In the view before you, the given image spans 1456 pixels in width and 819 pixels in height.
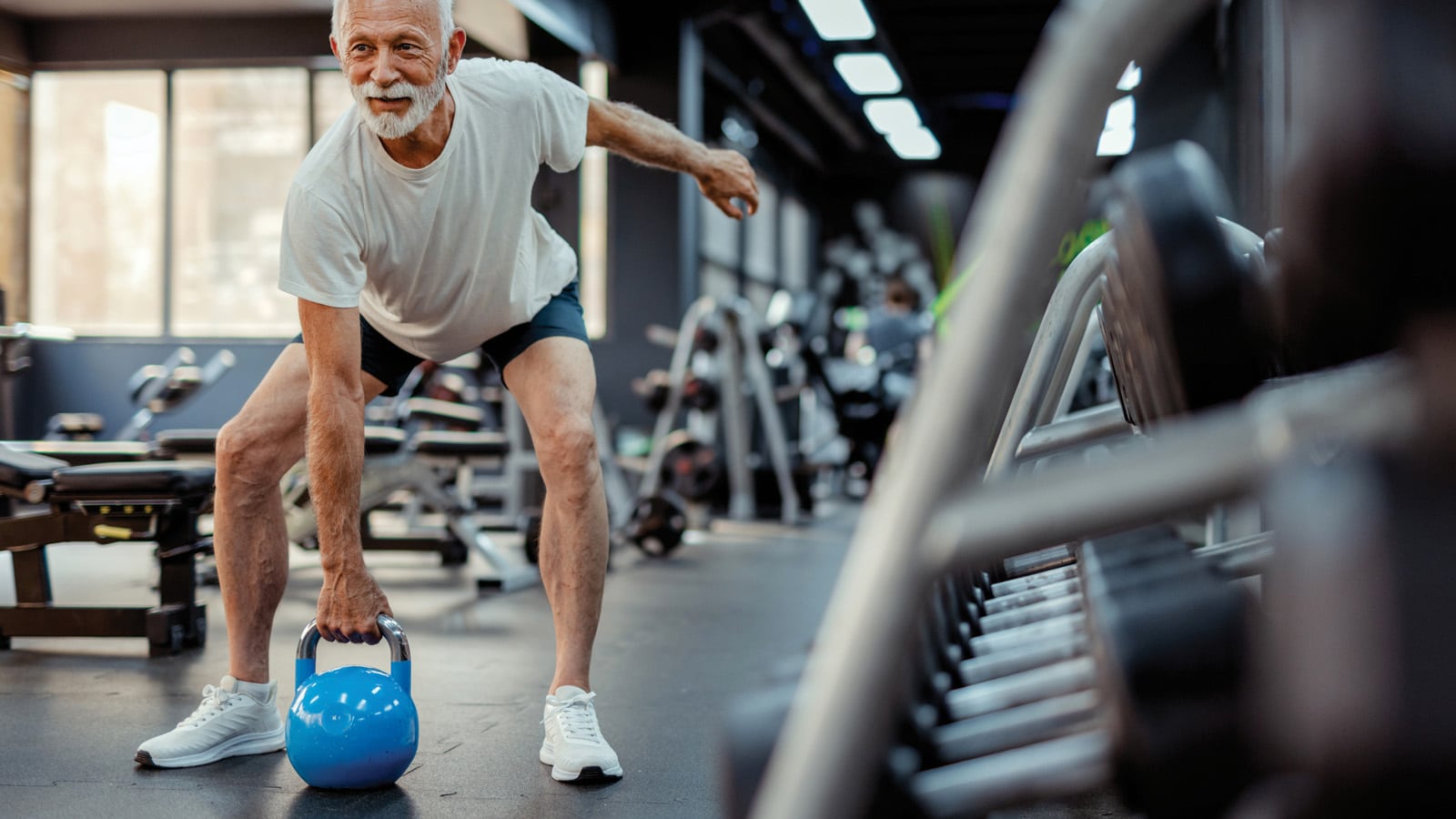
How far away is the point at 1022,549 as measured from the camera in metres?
0.71

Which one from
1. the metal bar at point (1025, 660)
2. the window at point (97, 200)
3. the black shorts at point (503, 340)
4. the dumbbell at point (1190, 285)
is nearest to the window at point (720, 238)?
the window at point (97, 200)

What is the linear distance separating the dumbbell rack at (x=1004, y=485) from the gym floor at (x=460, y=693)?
0.21m

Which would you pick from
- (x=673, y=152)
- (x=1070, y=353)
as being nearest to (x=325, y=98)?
(x=673, y=152)

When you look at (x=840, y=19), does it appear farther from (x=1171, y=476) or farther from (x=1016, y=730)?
(x=1171, y=476)

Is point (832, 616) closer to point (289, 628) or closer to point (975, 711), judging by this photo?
point (975, 711)

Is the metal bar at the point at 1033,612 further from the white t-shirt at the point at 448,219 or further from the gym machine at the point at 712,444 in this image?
the gym machine at the point at 712,444

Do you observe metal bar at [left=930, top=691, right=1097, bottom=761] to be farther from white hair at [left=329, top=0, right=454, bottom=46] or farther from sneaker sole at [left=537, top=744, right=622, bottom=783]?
white hair at [left=329, top=0, right=454, bottom=46]

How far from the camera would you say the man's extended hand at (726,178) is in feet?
6.49

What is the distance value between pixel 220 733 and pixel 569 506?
63 cm

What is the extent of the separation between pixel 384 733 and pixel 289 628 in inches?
70.4

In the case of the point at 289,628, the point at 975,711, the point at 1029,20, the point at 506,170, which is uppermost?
the point at 1029,20

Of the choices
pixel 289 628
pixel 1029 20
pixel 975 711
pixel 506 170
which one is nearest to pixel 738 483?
pixel 289 628

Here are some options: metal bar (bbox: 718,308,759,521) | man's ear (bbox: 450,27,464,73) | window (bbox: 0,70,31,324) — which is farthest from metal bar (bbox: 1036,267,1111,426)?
window (bbox: 0,70,31,324)

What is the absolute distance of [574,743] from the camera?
179 cm
